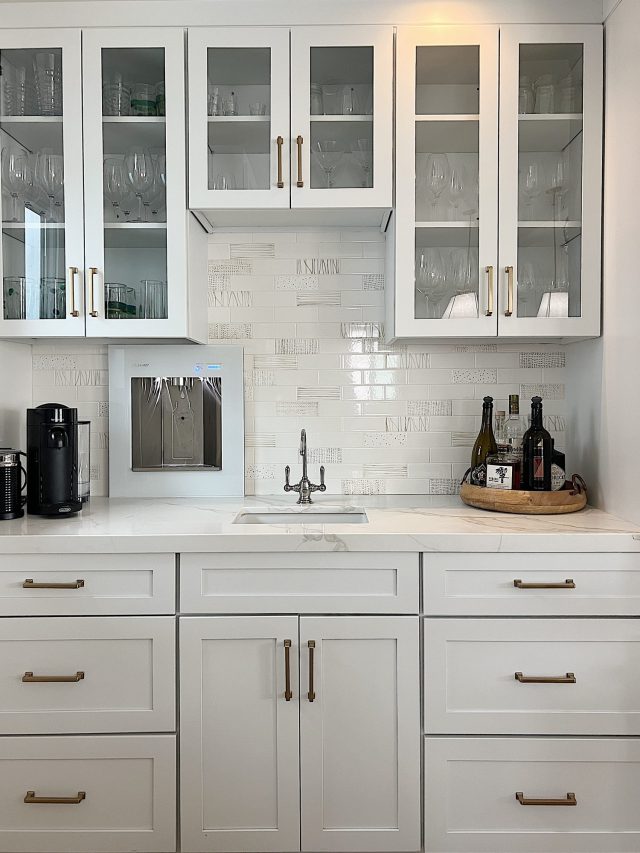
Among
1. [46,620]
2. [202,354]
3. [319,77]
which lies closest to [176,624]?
[46,620]

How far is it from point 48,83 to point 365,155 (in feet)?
3.35

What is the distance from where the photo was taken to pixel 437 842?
6.36 ft

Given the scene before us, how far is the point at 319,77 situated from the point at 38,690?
1968 millimetres

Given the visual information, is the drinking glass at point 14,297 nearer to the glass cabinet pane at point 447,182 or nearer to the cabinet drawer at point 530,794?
the glass cabinet pane at point 447,182

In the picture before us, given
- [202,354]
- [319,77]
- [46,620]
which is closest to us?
[46,620]

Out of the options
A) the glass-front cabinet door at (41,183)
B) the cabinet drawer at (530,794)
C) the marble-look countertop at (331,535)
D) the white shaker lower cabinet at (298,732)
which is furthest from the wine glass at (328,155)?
the cabinet drawer at (530,794)

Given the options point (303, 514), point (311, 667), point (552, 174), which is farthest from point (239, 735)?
point (552, 174)

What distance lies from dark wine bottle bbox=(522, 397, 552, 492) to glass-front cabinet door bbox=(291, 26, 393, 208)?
2.71ft

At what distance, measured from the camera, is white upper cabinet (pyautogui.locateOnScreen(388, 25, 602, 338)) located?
2193 millimetres

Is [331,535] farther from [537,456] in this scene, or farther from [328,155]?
[328,155]

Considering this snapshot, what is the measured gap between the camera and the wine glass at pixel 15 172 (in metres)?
2.25

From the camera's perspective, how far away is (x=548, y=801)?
1.92 m

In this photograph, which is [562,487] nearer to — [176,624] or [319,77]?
[176,624]

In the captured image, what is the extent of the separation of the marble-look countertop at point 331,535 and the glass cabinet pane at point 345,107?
1073 mm
